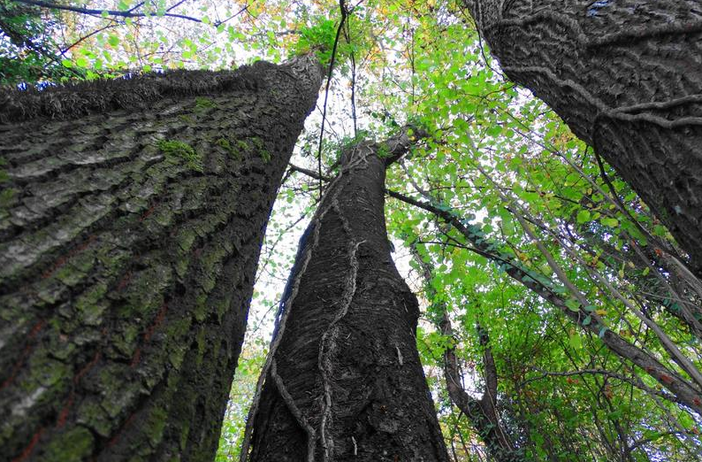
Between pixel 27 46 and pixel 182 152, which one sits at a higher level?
pixel 27 46

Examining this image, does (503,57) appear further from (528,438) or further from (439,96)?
(528,438)

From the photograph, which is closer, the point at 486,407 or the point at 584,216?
the point at 584,216

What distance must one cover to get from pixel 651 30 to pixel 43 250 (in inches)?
75.3

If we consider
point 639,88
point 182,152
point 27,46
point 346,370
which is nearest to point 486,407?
point 346,370

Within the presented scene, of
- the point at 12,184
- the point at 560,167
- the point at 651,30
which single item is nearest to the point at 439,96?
the point at 560,167

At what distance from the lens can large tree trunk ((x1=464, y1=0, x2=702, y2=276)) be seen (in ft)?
3.81

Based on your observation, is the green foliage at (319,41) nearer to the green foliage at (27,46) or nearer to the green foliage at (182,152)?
the green foliage at (27,46)

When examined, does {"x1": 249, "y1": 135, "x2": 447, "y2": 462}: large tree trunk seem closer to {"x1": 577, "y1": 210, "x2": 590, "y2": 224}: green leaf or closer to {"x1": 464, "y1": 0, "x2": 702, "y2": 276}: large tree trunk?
{"x1": 464, "y1": 0, "x2": 702, "y2": 276}: large tree trunk

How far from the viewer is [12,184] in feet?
2.54

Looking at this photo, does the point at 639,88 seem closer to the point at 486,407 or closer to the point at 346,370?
the point at 346,370

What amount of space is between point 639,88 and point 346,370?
4.70ft

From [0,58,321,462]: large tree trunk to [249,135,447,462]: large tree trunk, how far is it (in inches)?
13.4

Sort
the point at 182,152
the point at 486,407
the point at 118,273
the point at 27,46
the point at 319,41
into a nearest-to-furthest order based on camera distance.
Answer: the point at 118,273 < the point at 182,152 < the point at 27,46 < the point at 319,41 < the point at 486,407

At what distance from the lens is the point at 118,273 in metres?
0.78
